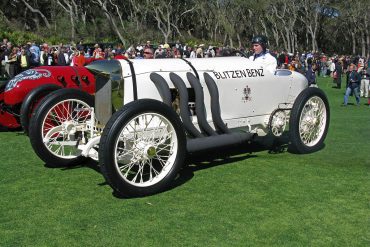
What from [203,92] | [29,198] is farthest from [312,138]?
[29,198]

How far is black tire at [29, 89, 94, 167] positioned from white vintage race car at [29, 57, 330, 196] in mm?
14

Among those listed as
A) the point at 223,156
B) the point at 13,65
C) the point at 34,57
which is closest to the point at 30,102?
the point at 223,156

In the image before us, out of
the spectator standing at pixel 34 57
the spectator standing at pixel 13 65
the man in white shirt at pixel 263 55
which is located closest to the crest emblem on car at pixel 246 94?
the man in white shirt at pixel 263 55

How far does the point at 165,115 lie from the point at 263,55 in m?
2.75

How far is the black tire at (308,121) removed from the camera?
7547 millimetres

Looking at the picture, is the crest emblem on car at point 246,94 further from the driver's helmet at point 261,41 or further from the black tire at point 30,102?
the black tire at point 30,102

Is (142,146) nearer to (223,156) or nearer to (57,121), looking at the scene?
(57,121)

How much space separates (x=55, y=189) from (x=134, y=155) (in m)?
1.16

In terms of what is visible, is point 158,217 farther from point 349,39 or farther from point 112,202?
point 349,39

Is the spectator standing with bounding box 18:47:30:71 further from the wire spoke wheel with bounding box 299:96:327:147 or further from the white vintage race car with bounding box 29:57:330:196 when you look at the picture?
the wire spoke wheel with bounding box 299:96:327:147

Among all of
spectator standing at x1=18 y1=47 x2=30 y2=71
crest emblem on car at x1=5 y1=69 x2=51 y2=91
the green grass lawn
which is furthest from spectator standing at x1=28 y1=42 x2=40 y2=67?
the green grass lawn

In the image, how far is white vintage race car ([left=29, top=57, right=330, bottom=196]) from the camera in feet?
18.4

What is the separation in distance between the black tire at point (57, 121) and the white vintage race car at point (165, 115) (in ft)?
0.05

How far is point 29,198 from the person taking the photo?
5.71 m
